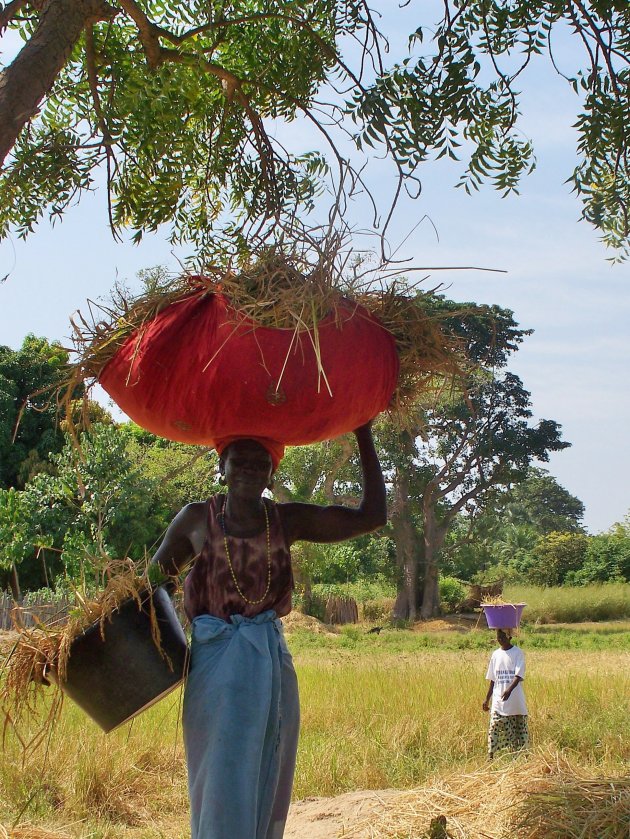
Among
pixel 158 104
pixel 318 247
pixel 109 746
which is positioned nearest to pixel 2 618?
pixel 109 746

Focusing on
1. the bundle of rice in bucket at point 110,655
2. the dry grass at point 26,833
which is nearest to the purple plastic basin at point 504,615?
the dry grass at point 26,833

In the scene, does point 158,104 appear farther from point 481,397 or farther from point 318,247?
point 481,397

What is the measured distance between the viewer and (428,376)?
3312mm

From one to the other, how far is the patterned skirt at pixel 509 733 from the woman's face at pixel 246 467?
457 centimetres

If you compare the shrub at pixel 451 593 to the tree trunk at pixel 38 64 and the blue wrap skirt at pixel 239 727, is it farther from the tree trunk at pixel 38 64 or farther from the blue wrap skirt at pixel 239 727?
the tree trunk at pixel 38 64

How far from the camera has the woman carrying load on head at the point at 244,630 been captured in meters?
2.57

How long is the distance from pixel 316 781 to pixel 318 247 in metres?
4.39

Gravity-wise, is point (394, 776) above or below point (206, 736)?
below

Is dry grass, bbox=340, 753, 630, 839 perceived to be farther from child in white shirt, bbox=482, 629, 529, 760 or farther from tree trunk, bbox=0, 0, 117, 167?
tree trunk, bbox=0, 0, 117, 167

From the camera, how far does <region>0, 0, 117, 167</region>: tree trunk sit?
290 cm

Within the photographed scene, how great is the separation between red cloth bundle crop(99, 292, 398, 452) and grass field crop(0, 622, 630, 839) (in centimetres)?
111

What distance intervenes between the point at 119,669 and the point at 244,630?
15.5 inches

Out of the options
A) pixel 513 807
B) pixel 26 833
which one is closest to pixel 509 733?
pixel 513 807

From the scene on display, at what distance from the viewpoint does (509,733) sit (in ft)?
22.0
